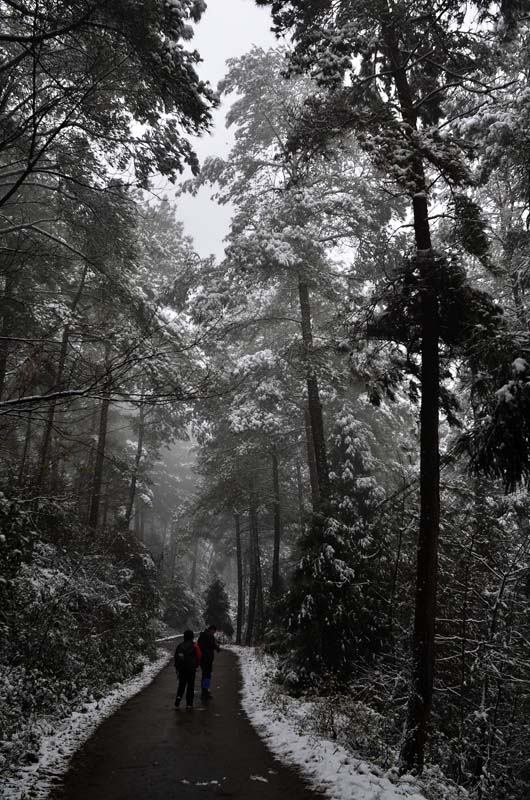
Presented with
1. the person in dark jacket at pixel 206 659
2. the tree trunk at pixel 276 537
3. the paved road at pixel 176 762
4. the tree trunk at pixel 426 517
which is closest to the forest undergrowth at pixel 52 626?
the paved road at pixel 176 762

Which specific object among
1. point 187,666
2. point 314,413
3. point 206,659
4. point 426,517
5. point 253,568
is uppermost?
point 314,413

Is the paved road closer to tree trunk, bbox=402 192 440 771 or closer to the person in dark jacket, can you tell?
the person in dark jacket

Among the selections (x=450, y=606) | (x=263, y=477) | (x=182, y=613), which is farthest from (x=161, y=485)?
(x=450, y=606)

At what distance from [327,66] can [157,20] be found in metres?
2.51

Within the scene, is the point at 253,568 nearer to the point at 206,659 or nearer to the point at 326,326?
the point at 206,659

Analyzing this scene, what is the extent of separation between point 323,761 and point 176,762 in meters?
2.02

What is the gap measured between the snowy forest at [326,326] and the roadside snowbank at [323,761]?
1.84ft

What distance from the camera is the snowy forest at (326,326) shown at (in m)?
6.45

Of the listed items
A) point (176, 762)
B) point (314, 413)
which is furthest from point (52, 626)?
point (314, 413)

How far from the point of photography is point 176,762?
6.80 meters

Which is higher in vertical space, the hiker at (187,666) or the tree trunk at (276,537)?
the tree trunk at (276,537)

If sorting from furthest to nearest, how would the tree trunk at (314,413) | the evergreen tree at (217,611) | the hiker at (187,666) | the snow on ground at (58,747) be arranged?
the evergreen tree at (217,611) < the tree trunk at (314,413) < the hiker at (187,666) < the snow on ground at (58,747)

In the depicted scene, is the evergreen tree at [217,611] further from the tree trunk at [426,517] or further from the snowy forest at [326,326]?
the tree trunk at [426,517]

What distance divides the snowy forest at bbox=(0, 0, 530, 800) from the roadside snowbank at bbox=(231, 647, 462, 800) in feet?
1.84
